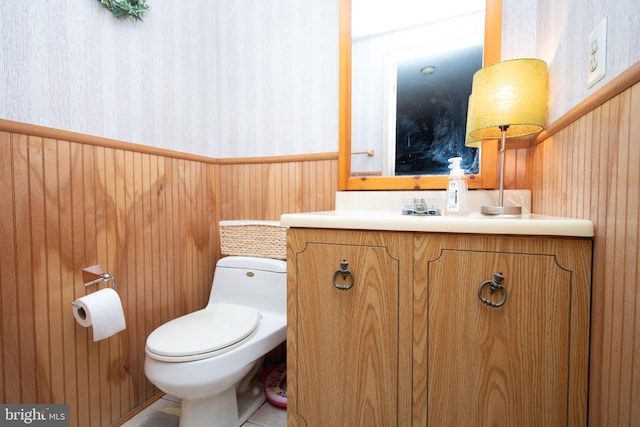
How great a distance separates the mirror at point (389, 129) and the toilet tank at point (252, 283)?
52cm

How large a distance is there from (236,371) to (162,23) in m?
1.55

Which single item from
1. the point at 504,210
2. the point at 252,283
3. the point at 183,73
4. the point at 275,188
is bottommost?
the point at 252,283

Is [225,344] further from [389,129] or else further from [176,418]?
[389,129]

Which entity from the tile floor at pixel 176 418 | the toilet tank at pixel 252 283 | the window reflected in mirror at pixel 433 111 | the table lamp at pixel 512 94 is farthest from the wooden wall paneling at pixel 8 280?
the table lamp at pixel 512 94

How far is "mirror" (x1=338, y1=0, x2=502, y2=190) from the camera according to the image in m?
1.19

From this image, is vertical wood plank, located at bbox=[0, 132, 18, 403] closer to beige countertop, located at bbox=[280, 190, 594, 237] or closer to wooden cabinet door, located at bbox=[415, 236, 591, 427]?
beige countertop, located at bbox=[280, 190, 594, 237]

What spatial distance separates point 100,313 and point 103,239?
295mm

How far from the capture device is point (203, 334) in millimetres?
1109

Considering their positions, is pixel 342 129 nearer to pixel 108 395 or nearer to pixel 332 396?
A: pixel 332 396

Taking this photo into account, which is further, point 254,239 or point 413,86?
point 254,239

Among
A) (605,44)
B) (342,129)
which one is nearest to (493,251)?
(605,44)

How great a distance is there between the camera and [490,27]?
46.5 inches

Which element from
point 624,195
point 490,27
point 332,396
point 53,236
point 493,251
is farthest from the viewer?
point 490,27

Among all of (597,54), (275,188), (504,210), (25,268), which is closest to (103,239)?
(25,268)
